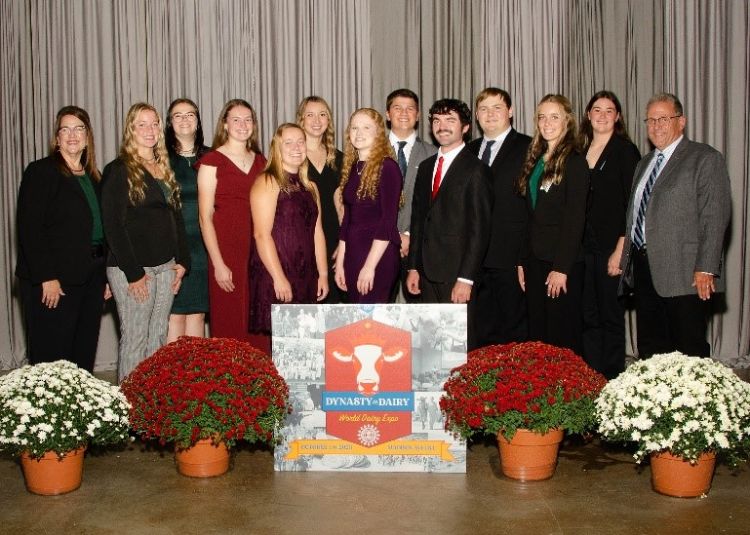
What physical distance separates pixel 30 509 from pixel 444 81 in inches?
161

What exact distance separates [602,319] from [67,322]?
2959 mm

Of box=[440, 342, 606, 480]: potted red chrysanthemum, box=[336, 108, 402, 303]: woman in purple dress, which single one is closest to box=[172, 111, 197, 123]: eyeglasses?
box=[336, 108, 402, 303]: woman in purple dress

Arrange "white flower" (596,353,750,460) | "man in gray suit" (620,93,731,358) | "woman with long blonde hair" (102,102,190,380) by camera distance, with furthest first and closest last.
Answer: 1. "woman with long blonde hair" (102,102,190,380)
2. "man in gray suit" (620,93,731,358)
3. "white flower" (596,353,750,460)

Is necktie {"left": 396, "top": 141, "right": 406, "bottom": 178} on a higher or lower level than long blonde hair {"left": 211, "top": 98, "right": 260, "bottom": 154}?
lower

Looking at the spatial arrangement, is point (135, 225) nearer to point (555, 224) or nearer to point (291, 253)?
point (291, 253)

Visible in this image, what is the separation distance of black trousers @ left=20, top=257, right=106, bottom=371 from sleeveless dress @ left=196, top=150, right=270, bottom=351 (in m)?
0.62

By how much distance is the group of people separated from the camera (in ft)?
13.0

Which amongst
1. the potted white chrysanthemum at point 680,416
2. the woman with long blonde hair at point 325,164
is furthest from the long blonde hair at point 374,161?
the potted white chrysanthemum at point 680,416

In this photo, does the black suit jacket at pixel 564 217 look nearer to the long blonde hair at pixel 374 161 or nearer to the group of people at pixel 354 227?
the group of people at pixel 354 227

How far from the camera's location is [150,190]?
407 centimetres

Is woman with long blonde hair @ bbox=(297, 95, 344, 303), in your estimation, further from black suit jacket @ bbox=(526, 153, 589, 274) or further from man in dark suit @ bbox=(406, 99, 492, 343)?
black suit jacket @ bbox=(526, 153, 589, 274)

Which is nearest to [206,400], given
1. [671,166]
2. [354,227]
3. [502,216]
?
[354,227]

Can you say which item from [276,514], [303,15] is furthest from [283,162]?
[303,15]

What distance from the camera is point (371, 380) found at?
344 centimetres
